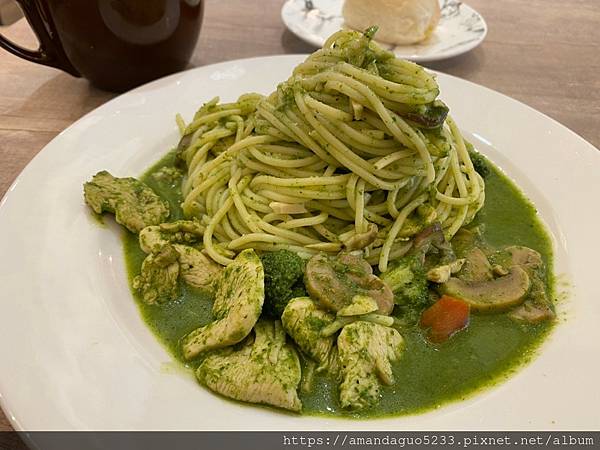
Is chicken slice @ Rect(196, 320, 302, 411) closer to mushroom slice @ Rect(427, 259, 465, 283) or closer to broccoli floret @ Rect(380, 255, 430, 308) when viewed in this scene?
broccoli floret @ Rect(380, 255, 430, 308)

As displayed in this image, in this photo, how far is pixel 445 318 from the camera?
3.18 meters

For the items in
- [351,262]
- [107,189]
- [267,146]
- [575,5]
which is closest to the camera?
[351,262]

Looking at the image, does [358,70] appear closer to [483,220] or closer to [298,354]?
[483,220]

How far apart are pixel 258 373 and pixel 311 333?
1.25ft

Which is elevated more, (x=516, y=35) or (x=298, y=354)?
(x=298, y=354)

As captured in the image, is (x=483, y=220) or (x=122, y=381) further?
(x=483, y=220)

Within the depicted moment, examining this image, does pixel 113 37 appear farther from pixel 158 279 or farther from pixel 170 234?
pixel 158 279

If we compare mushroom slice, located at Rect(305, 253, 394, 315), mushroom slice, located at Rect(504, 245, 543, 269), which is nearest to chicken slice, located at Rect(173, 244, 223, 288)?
mushroom slice, located at Rect(305, 253, 394, 315)

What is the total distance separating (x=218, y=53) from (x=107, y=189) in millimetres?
2746

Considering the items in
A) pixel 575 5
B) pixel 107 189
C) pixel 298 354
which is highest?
pixel 107 189

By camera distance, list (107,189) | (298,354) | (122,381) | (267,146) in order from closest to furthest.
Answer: (122,381), (298,354), (107,189), (267,146)

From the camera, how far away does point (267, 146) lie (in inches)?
154

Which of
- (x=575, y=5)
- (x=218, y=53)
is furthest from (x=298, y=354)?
(x=575, y=5)

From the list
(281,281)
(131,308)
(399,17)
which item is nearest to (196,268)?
(131,308)
